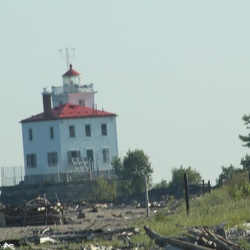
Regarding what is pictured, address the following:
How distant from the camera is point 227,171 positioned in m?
88.2

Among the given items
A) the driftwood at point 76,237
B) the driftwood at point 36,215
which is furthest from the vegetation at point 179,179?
the driftwood at point 76,237

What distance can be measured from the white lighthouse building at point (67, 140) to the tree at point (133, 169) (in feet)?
12.0

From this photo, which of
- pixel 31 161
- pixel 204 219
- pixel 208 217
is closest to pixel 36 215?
pixel 208 217

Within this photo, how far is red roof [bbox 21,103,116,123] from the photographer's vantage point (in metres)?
118

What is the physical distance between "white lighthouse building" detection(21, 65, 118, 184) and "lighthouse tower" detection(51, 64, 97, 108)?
2.44m

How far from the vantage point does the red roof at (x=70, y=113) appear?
11844cm

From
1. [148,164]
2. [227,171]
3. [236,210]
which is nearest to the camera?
[236,210]

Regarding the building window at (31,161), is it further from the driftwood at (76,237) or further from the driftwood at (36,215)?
the driftwood at (76,237)

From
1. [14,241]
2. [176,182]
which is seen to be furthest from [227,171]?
[14,241]

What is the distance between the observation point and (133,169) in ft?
357

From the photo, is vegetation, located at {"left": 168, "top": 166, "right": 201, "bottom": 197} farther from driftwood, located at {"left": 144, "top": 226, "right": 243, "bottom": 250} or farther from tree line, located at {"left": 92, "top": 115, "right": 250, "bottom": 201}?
driftwood, located at {"left": 144, "top": 226, "right": 243, "bottom": 250}

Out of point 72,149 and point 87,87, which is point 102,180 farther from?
point 87,87

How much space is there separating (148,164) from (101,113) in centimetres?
1257

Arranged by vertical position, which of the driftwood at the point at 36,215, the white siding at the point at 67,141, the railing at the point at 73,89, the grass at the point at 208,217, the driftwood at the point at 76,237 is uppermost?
the railing at the point at 73,89
